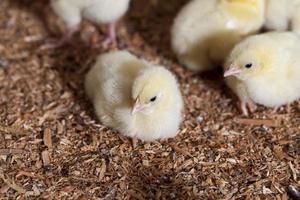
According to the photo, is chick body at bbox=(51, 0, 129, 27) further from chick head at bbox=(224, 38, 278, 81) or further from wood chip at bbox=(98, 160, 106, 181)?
wood chip at bbox=(98, 160, 106, 181)

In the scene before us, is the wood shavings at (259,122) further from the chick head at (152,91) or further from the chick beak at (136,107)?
the chick beak at (136,107)

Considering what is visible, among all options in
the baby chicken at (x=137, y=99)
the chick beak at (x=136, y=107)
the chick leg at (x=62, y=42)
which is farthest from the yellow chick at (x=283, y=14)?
the chick leg at (x=62, y=42)

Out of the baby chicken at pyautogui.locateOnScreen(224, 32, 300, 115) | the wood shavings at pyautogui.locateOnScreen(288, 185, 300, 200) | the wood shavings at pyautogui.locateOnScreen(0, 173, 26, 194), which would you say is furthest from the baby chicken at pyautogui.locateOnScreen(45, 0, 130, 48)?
the wood shavings at pyautogui.locateOnScreen(288, 185, 300, 200)

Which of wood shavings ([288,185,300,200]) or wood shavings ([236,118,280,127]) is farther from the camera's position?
wood shavings ([236,118,280,127])

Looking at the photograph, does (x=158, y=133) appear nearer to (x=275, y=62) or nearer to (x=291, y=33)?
(x=275, y=62)

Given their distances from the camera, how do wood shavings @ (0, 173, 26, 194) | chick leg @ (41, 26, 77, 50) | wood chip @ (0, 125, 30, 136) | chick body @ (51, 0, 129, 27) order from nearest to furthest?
1. wood shavings @ (0, 173, 26, 194)
2. wood chip @ (0, 125, 30, 136)
3. chick body @ (51, 0, 129, 27)
4. chick leg @ (41, 26, 77, 50)

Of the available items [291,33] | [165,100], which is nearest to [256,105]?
[291,33]
